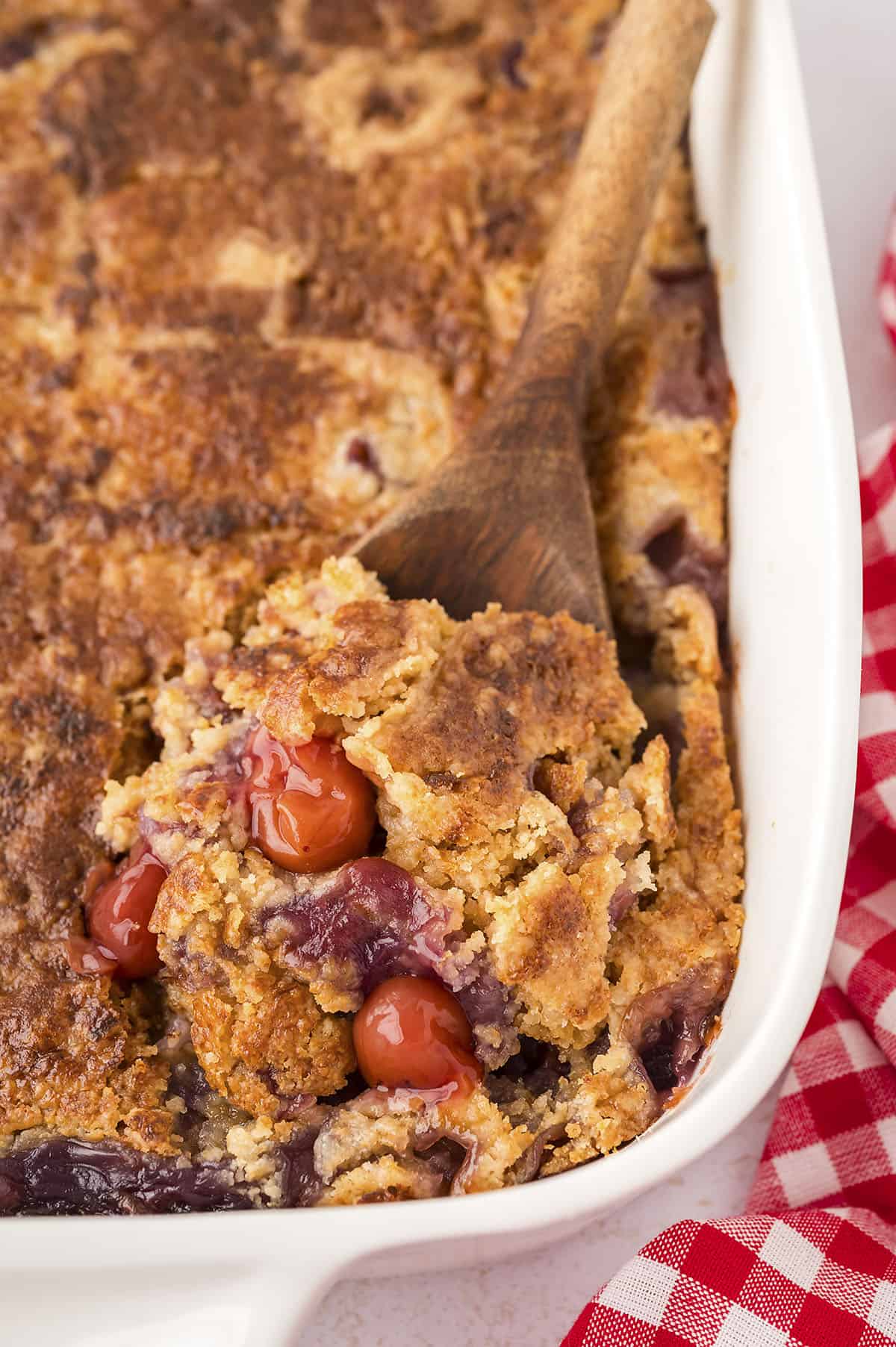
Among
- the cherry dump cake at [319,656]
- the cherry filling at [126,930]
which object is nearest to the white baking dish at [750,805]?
the cherry dump cake at [319,656]

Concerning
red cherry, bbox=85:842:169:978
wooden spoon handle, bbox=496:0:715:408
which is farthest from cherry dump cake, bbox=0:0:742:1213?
wooden spoon handle, bbox=496:0:715:408

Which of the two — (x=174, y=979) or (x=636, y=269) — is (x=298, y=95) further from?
(x=174, y=979)

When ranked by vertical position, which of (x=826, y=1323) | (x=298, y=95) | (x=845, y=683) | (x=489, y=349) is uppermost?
(x=298, y=95)

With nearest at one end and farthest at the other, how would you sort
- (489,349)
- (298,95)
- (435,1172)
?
(435,1172) → (489,349) → (298,95)

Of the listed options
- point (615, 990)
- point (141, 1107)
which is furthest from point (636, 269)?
point (141, 1107)

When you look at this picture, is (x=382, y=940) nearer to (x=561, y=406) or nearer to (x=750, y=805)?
(x=750, y=805)
